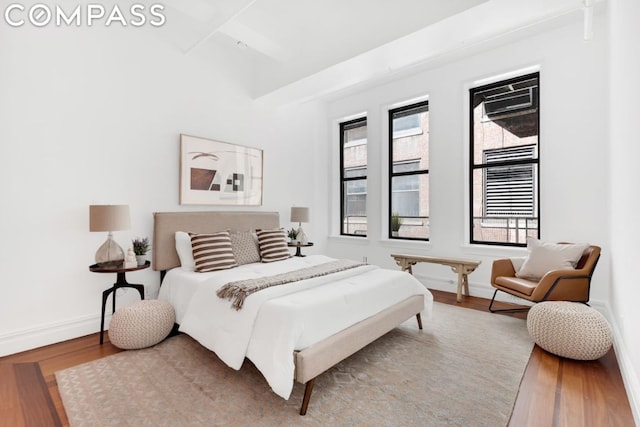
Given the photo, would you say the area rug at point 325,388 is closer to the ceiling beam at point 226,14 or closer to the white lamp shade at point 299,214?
the white lamp shade at point 299,214

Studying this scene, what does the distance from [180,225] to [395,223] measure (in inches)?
136

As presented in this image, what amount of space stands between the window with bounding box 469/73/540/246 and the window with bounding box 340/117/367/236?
6.40 feet

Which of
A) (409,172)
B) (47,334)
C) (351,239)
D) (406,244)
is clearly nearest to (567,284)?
(406,244)

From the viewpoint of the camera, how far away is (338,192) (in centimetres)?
609

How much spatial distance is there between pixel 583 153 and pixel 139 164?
5040mm

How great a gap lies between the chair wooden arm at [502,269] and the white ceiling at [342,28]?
98.0 inches

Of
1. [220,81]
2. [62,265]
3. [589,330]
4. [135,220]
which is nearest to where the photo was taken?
[589,330]

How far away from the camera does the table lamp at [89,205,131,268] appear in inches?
110

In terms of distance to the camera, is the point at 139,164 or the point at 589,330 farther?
the point at 139,164

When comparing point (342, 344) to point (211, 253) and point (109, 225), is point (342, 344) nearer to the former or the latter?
point (211, 253)

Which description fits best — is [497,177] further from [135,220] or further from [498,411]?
[135,220]

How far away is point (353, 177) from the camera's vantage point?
6.02 meters

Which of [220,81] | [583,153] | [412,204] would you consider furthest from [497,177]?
[220,81]

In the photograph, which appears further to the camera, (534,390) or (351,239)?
(351,239)
